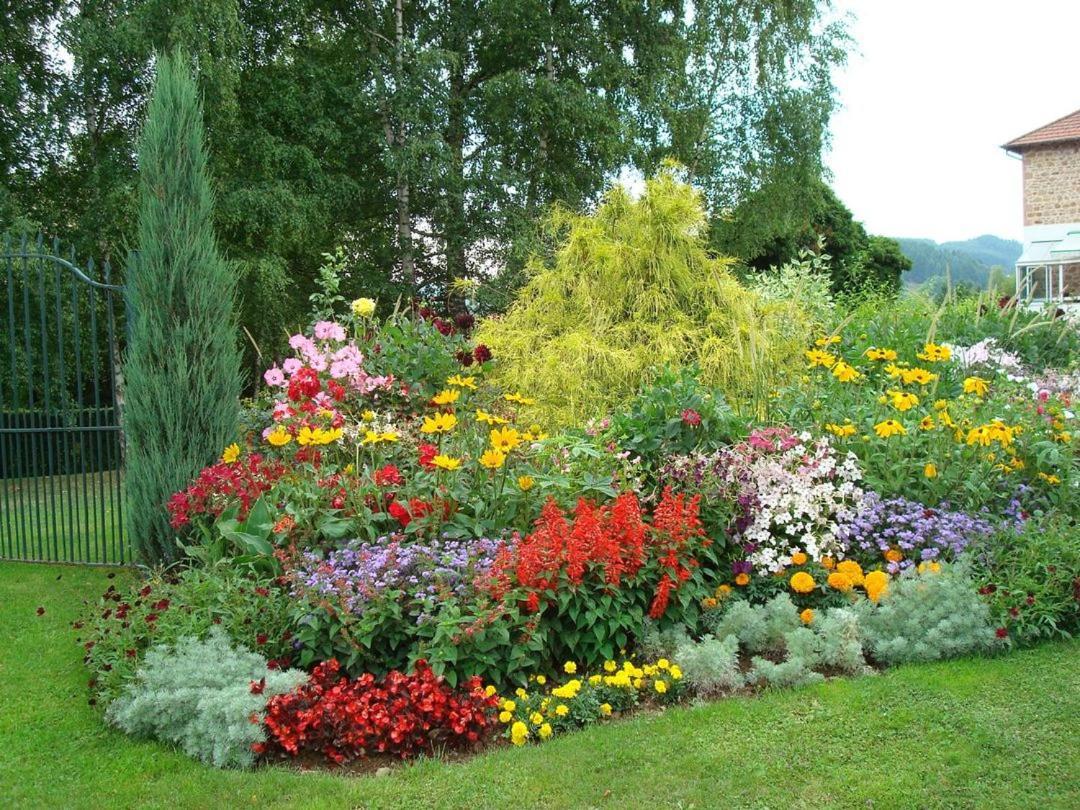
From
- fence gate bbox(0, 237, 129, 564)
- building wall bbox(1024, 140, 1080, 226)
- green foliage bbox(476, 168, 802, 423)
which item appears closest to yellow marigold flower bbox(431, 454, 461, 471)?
green foliage bbox(476, 168, 802, 423)

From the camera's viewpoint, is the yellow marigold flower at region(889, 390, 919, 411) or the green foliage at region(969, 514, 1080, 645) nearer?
the green foliage at region(969, 514, 1080, 645)

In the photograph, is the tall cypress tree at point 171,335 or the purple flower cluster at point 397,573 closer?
the purple flower cluster at point 397,573

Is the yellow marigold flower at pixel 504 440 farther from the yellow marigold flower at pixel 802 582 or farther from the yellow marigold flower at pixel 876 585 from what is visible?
the yellow marigold flower at pixel 876 585

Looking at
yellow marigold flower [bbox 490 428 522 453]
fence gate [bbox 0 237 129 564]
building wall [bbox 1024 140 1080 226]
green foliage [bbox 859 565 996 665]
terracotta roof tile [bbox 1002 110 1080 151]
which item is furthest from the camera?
building wall [bbox 1024 140 1080 226]

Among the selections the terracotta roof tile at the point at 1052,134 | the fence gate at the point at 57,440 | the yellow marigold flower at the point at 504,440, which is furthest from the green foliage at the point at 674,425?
the terracotta roof tile at the point at 1052,134

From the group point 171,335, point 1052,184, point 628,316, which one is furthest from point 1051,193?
point 171,335

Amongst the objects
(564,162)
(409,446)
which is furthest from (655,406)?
(564,162)

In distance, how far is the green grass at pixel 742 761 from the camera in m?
2.80

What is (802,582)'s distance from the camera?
4008mm

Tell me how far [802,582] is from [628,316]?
3.50 m

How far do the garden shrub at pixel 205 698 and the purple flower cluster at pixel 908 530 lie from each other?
264cm

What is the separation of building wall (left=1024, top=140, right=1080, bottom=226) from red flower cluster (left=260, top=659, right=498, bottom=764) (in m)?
23.7

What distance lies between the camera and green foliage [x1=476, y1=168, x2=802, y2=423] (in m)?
6.60

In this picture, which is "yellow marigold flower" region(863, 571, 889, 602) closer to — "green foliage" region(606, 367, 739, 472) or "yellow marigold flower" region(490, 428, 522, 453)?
"green foliage" region(606, 367, 739, 472)
